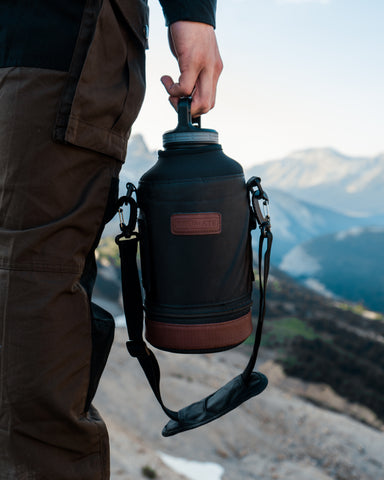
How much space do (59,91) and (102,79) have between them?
4.9 inches

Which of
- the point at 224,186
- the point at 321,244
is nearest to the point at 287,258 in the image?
the point at 321,244

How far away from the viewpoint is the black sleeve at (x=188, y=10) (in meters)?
1.28

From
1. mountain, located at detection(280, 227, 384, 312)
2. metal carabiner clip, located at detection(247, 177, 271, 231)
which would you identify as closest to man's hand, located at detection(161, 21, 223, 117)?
metal carabiner clip, located at detection(247, 177, 271, 231)

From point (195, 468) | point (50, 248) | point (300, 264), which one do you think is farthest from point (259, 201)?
point (300, 264)

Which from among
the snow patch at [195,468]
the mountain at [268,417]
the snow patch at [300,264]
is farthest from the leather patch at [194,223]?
the snow patch at [300,264]

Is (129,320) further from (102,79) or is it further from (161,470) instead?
(161,470)

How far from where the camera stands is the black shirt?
42.9 inches

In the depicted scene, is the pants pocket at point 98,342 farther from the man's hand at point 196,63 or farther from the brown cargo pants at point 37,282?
the man's hand at point 196,63

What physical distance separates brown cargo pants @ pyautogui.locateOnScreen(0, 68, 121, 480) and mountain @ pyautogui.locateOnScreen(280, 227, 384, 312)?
4703 cm

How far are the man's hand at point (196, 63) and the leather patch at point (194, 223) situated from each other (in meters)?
0.34

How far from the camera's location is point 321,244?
201ft

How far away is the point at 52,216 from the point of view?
1091mm

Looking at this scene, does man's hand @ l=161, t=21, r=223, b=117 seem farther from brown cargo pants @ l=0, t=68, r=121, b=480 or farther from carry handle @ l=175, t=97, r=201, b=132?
brown cargo pants @ l=0, t=68, r=121, b=480

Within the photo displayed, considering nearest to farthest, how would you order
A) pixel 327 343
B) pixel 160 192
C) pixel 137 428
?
pixel 160 192 < pixel 137 428 < pixel 327 343
